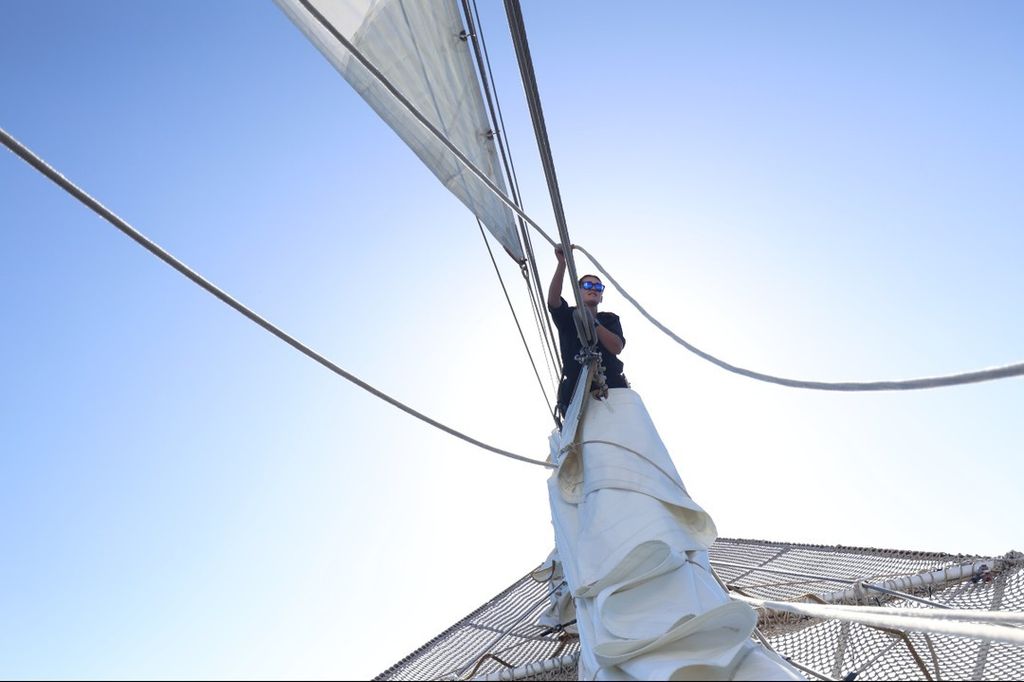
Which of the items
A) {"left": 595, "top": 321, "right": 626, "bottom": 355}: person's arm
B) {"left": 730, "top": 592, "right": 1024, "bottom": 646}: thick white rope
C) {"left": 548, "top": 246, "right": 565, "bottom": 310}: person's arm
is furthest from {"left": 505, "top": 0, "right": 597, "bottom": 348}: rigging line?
{"left": 730, "top": 592, "right": 1024, "bottom": 646}: thick white rope

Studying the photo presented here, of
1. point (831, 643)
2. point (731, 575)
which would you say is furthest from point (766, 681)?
point (731, 575)

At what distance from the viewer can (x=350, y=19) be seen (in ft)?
12.6

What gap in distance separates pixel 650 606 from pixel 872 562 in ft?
11.9

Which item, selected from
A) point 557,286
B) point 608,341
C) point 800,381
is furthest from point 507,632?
point 800,381

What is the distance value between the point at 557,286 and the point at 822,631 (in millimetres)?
2379

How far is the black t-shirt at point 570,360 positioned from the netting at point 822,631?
1.40 metres

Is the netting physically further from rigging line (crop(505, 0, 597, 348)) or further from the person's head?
rigging line (crop(505, 0, 597, 348))

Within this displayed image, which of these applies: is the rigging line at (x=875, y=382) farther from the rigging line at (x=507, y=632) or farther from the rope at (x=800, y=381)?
the rigging line at (x=507, y=632)

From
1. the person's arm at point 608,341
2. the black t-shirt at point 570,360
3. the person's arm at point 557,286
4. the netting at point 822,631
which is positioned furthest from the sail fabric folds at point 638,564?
the netting at point 822,631

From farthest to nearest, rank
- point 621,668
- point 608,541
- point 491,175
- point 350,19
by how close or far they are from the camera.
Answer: point 491,175 < point 350,19 < point 608,541 < point 621,668

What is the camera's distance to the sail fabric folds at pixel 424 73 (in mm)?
3818

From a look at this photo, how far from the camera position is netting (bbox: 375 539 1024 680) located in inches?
120

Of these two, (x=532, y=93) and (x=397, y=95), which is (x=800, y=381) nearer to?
(x=532, y=93)

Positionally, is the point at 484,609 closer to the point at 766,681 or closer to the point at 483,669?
the point at 483,669
